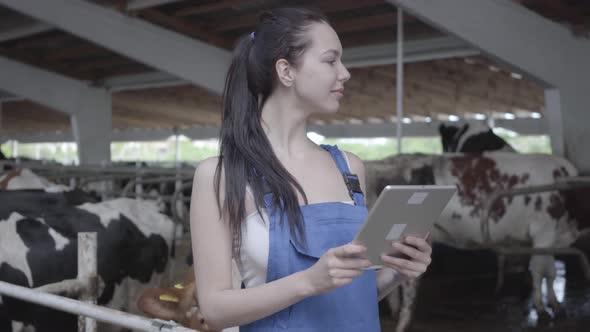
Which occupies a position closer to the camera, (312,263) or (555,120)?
(312,263)

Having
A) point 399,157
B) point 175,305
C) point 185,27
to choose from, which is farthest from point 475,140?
point 175,305

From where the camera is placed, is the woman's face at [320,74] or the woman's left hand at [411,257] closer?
the woman's left hand at [411,257]

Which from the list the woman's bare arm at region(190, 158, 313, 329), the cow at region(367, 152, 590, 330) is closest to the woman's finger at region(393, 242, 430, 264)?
the woman's bare arm at region(190, 158, 313, 329)

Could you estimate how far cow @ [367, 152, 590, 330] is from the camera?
5.79m

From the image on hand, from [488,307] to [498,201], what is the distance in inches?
36.1

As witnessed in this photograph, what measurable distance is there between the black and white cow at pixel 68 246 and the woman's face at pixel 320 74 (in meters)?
2.24

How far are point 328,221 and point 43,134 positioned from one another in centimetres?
2429

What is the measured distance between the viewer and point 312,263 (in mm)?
1247

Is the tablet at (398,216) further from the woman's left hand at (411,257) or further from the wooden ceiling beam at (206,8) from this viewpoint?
the wooden ceiling beam at (206,8)

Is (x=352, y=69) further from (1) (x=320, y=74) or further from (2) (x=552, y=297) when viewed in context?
(1) (x=320, y=74)

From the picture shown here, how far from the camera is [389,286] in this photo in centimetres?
141

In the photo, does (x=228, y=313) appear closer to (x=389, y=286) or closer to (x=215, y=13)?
(x=389, y=286)

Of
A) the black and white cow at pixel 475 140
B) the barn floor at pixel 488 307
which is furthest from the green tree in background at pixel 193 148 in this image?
the barn floor at pixel 488 307

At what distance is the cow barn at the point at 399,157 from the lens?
3.63 m
